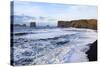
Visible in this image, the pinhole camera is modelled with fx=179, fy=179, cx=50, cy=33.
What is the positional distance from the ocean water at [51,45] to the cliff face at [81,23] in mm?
55

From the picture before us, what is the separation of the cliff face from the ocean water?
0.18 feet

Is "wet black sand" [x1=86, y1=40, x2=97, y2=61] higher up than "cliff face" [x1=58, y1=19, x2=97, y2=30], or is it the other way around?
"cliff face" [x1=58, y1=19, x2=97, y2=30]

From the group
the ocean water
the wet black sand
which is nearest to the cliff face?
the ocean water

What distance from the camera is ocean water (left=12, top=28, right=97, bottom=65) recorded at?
2.26 metres

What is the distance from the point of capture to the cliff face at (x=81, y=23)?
2.45m

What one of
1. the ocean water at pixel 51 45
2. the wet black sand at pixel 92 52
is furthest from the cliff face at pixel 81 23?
the wet black sand at pixel 92 52

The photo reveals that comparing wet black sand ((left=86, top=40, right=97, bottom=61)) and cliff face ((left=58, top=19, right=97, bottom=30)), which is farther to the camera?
wet black sand ((left=86, top=40, right=97, bottom=61))

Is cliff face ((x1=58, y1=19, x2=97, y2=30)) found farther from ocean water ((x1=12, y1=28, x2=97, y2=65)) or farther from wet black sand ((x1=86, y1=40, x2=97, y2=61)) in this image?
wet black sand ((x1=86, y1=40, x2=97, y2=61))

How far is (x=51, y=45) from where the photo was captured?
2.40 meters

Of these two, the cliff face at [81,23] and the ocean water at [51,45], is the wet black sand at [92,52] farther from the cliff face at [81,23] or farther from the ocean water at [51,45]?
the cliff face at [81,23]

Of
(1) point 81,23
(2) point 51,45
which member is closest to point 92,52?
(1) point 81,23

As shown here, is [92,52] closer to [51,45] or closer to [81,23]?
[81,23]
